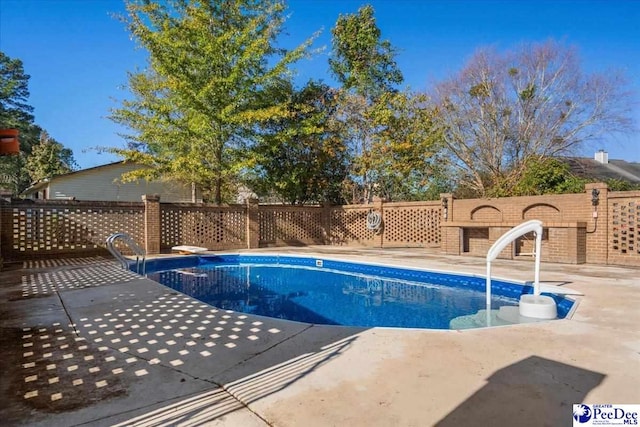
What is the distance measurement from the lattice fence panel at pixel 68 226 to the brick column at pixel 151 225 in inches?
7.0

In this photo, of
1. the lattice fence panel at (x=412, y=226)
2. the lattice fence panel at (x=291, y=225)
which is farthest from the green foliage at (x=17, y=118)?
the lattice fence panel at (x=412, y=226)

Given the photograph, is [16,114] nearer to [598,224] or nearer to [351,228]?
[351,228]

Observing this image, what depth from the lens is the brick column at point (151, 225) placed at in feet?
37.4

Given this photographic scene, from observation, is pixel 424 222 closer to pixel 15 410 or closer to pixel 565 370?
pixel 565 370

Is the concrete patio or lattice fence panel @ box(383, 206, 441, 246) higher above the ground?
lattice fence panel @ box(383, 206, 441, 246)

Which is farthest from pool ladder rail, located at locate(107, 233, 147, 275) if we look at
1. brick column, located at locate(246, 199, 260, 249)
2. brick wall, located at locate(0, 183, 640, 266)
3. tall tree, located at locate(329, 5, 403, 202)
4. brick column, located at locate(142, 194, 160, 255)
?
tall tree, located at locate(329, 5, 403, 202)

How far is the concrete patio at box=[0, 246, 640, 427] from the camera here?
219 cm

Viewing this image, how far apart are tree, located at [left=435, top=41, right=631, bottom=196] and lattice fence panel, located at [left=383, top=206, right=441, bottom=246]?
17.0ft

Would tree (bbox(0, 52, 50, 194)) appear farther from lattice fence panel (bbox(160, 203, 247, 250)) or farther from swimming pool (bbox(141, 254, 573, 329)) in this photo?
swimming pool (bbox(141, 254, 573, 329))

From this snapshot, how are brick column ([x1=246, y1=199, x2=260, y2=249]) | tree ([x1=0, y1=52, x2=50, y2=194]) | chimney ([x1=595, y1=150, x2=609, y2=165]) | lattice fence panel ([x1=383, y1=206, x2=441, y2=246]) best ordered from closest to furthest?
lattice fence panel ([x1=383, y1=206, x2=441, y2=246]), brick column ([x1=246, y1=199, x2=260, y2=249]), chimney ([x1=595, y1=150, x2=609, y2=165]), tree ([x1=0, y1=52, x2=50, y2=194])

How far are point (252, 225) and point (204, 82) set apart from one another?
5064 mm

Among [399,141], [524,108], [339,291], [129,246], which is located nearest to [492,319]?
[339,291]

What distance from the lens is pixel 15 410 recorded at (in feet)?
7.42

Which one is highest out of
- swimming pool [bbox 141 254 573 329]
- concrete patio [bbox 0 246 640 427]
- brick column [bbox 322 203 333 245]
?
brick column [bbox 322 203 333 245]
